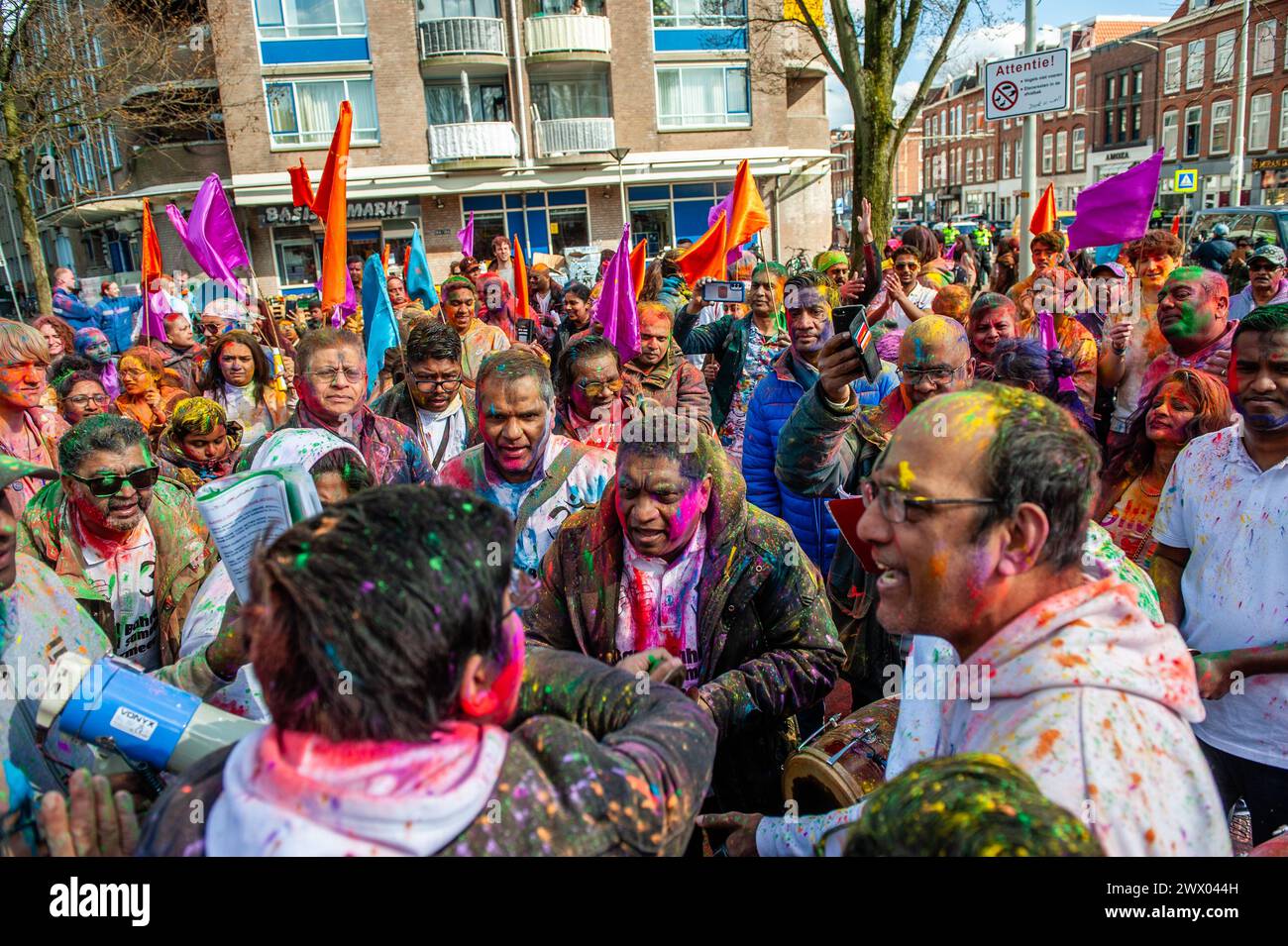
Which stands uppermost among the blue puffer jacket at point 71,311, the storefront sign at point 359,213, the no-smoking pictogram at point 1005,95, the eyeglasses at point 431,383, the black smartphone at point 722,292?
the storefront sign at point 359,213

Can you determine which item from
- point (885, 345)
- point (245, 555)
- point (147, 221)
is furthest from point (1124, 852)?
point (147, 221)

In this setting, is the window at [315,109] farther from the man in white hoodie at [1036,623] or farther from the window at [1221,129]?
the window at [1221,129]

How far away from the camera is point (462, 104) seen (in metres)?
27.8

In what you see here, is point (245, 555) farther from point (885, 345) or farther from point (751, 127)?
point (751, 127)

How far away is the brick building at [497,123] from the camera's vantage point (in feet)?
84.8

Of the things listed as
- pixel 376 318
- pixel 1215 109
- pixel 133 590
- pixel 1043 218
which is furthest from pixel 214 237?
pixel 1215 109

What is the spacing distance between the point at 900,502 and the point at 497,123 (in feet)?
92.7

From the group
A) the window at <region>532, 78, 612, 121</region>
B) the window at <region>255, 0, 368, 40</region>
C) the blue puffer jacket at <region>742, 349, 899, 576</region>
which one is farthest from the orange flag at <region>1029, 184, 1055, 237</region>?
the window at <region>255, 0, 368, 40</region>

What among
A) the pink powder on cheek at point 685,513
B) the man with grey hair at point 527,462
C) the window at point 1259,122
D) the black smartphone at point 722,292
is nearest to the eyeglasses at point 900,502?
the pink powder on cheek at point 685,513

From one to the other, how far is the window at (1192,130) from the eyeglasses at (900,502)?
5053cm

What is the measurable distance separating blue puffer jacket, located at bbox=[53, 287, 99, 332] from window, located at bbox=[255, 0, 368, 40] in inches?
658

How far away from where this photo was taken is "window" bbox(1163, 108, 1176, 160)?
43750 millimetres

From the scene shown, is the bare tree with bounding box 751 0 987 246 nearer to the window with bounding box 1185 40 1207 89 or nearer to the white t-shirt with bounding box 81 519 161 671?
the white t-shirt with bounding box 81 519 161 671

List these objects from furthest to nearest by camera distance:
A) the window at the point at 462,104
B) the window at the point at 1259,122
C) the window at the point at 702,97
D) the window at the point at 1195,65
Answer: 1. the window at the point at 1195,65
2. the window at the point at 1259,122
3. the window at the point at 702,97
4. the window at the point at 462,104
